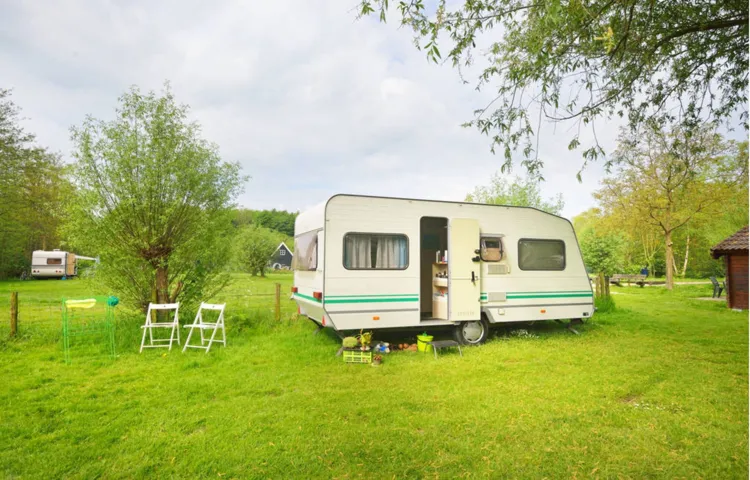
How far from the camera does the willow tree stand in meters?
7.54

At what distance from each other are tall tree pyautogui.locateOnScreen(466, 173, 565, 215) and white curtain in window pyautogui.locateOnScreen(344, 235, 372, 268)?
61.5 feet

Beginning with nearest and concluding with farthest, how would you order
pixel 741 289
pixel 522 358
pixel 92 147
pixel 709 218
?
pixel 522 358 < pixel 92 147 < pixel 741 289 < pixel 709 218

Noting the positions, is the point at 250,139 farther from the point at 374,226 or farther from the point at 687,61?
the point at 687,61

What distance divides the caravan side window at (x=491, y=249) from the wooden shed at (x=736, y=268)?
983 cm

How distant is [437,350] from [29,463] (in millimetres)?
5321

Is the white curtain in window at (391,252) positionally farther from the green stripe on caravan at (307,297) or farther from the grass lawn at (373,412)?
the grass lawn at (373,412)

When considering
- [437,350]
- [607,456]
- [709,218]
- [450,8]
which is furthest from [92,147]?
[709,218]

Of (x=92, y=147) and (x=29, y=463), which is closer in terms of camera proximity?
(x=29, y=463)

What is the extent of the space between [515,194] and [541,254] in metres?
18.4

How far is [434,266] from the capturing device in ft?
27.0

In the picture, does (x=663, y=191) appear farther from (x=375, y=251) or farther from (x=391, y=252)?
(x=375, y=251)

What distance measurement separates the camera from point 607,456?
11.1ft

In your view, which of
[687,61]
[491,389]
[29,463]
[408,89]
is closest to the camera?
[29,463]

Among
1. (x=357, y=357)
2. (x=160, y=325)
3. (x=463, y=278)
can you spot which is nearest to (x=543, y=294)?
(x=463, y=278)
